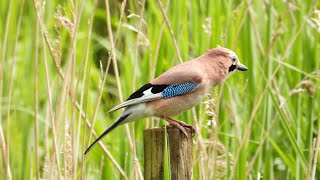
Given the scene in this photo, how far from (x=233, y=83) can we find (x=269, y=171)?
0.61 m

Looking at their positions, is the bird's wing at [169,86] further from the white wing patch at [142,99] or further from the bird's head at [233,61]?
→ the bird's head at [233,61]

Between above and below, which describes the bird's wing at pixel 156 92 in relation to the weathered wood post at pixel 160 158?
above

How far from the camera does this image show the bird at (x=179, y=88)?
3.29 metres

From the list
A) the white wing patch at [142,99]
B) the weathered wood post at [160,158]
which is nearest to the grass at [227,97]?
the white wing patch at [142,99]

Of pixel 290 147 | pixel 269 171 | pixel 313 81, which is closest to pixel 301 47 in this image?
pixel 313 81

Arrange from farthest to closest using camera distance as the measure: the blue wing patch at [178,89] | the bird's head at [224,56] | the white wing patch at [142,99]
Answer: the bird's head at [224,56], the blue wing patch at [178,89], the white wing patch at [142,99]

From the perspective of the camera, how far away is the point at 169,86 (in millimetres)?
3396

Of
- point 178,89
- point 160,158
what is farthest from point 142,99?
point 160,158

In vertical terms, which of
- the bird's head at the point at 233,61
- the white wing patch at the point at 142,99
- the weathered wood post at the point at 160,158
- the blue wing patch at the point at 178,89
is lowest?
the weathered wood post at the point at 160,158

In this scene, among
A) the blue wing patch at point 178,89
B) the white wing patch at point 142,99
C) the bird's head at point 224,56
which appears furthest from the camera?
the bird's head at point 224,56

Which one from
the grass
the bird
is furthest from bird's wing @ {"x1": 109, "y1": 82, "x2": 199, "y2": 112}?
the grass

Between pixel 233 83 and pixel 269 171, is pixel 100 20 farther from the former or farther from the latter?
pixel 269 171

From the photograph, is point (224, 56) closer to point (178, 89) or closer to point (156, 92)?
point (178, 89)

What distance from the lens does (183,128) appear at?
321cm
